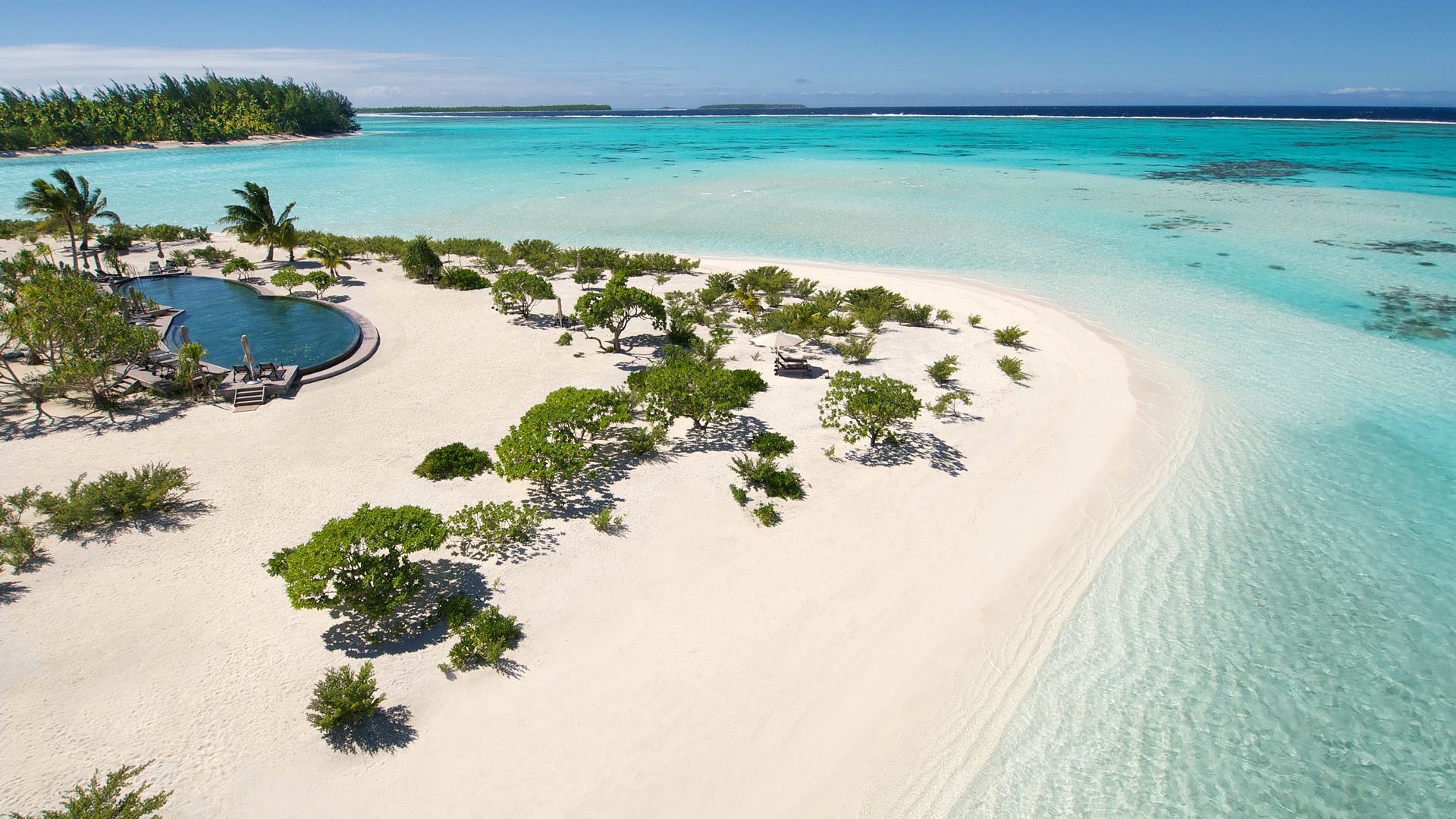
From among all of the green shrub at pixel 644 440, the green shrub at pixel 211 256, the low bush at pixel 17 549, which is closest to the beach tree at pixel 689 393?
the green shrub at pixel 644 440

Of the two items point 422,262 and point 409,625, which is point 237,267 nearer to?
point 422,262

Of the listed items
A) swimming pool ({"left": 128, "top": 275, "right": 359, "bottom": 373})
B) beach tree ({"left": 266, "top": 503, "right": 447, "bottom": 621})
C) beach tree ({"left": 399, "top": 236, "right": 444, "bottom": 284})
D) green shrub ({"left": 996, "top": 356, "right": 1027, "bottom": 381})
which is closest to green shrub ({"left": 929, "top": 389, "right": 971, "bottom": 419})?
green shrub ({"left": 996, "top": 356, "right": 1027, "bottom": 381})

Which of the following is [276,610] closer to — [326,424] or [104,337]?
[326,424]

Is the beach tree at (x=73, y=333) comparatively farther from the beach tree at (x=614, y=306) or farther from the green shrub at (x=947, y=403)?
the green shrub at (x=947, y=403)

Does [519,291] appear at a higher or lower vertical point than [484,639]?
higher

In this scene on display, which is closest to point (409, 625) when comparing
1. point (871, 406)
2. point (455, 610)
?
point (455, 610)

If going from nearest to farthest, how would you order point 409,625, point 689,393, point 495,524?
point 409,625 → point 495,524 → point 689,393

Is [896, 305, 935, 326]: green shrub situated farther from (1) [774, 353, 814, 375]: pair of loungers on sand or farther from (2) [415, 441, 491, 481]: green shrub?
(2) [415, 441, 491, 481]: green shrub
